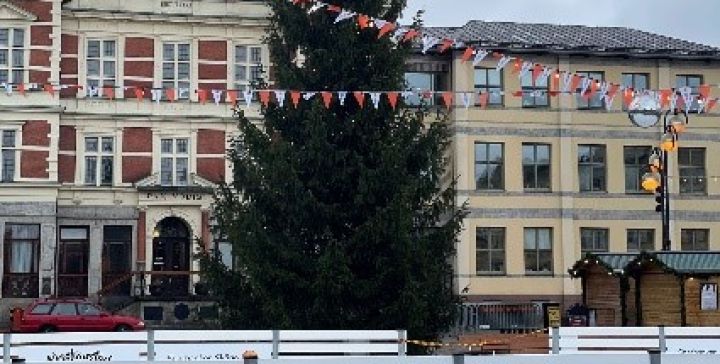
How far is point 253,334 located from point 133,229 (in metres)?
21.9

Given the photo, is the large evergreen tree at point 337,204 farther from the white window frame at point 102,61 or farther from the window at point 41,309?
the white window frame at point 102,61

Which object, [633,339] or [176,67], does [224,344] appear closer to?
[633,339]

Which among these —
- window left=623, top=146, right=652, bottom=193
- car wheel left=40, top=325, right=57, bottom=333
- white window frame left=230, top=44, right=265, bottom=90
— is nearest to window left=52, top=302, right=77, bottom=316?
car wheel left=40, top=325, right=57, bottom=333

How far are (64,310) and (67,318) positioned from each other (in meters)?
0.31

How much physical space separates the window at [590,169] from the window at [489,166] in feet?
10.5

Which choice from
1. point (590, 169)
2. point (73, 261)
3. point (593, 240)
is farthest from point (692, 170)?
point (73, 261)

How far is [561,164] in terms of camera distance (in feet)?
135

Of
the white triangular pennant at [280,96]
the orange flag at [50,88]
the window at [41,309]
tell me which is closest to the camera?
the white triangular pennant at [280,96]

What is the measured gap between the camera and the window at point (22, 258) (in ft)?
126

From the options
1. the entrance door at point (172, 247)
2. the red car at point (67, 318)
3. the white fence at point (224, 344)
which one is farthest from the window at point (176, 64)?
the white fence at point (224, 344)

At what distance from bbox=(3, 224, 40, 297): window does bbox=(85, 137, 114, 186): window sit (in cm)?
282

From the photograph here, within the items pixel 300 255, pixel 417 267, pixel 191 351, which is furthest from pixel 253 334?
pixel 417 267

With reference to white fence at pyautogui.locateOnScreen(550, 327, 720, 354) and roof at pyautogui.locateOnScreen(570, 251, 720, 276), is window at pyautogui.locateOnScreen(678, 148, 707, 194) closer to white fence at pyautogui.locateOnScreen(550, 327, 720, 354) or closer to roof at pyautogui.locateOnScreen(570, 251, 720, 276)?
roof at pyautogui.locateOnScreen(570, 251, 720, 276)

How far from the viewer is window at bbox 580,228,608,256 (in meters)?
41.1
